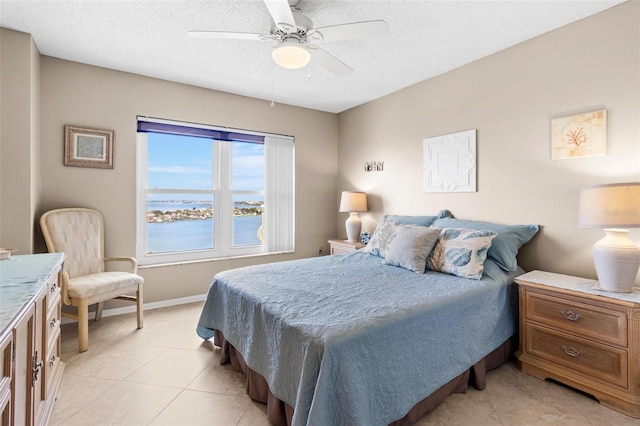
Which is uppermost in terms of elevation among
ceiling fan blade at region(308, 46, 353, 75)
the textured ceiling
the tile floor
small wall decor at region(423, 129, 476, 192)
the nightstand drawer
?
the textured ceiling

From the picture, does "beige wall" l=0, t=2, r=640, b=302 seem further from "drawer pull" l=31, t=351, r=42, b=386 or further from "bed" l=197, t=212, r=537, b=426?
"drawer pull" l=31, t=351, r=42, b=386

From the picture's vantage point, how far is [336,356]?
1.32 meters

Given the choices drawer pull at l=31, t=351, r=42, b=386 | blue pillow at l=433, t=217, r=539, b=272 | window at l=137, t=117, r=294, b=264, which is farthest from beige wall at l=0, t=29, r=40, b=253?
blue pillow at l=433, t=217, r=539, b=272

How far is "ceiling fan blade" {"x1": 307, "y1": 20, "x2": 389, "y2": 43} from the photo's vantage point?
179cm

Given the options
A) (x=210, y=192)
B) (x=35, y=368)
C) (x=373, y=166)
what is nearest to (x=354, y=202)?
(x=373, y=166)

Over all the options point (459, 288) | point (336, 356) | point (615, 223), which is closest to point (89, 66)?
point (336, 356)

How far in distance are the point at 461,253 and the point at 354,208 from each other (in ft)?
5.97

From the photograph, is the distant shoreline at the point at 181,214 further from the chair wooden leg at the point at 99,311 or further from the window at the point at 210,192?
the chair wooden leg at the point at 99,311

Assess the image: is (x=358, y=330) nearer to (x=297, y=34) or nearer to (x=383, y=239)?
(x=383, y=239)

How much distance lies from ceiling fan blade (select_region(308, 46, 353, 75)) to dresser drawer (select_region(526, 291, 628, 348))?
83.1 inches

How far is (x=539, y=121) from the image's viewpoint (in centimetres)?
250

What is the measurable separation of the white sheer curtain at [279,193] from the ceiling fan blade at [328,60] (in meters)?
2.00

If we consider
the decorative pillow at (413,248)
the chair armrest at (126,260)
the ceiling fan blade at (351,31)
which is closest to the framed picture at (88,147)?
the chair armrest at (126,260)

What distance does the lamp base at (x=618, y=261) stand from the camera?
1823 mm
